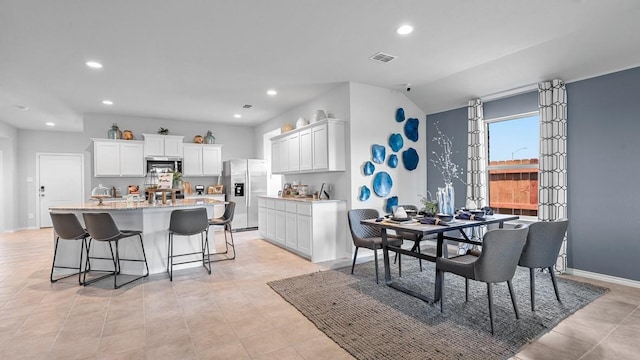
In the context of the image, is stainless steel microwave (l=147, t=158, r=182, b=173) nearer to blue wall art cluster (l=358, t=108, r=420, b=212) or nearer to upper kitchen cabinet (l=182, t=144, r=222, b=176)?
upper kitchen cabinet (l=182, t=144, r=222, b=176)

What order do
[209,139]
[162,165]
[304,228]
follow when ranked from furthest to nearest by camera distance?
[209,139] < [162,165] < [304,228]

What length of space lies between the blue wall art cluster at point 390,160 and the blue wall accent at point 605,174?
7.09ft

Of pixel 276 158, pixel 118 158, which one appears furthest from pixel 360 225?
pixel 118 158

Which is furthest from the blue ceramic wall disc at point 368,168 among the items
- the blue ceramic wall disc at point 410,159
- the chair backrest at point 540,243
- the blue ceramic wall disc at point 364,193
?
the chair backrest at point 540,243

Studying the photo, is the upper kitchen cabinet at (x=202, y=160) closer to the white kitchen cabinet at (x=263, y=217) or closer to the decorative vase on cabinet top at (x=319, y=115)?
the white kitchen cabinet at (x=263, y=217)

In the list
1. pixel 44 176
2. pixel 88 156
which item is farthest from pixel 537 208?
pixel 44 176

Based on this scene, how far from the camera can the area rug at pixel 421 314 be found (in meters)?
2.29

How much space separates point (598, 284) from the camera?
3.58m

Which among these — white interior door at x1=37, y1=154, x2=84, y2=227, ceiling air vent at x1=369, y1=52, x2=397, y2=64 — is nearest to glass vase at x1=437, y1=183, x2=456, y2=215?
ceiling air vent at x1=369, y1=52, x2=397, y2=64

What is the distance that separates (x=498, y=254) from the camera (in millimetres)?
2545

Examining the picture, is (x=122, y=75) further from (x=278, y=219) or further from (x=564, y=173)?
(x=564, y=173)

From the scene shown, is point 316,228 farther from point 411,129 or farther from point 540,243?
point 540,243

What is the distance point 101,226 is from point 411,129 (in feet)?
15.7

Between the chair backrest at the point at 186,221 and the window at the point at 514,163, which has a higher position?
the window at the point at 514,163
